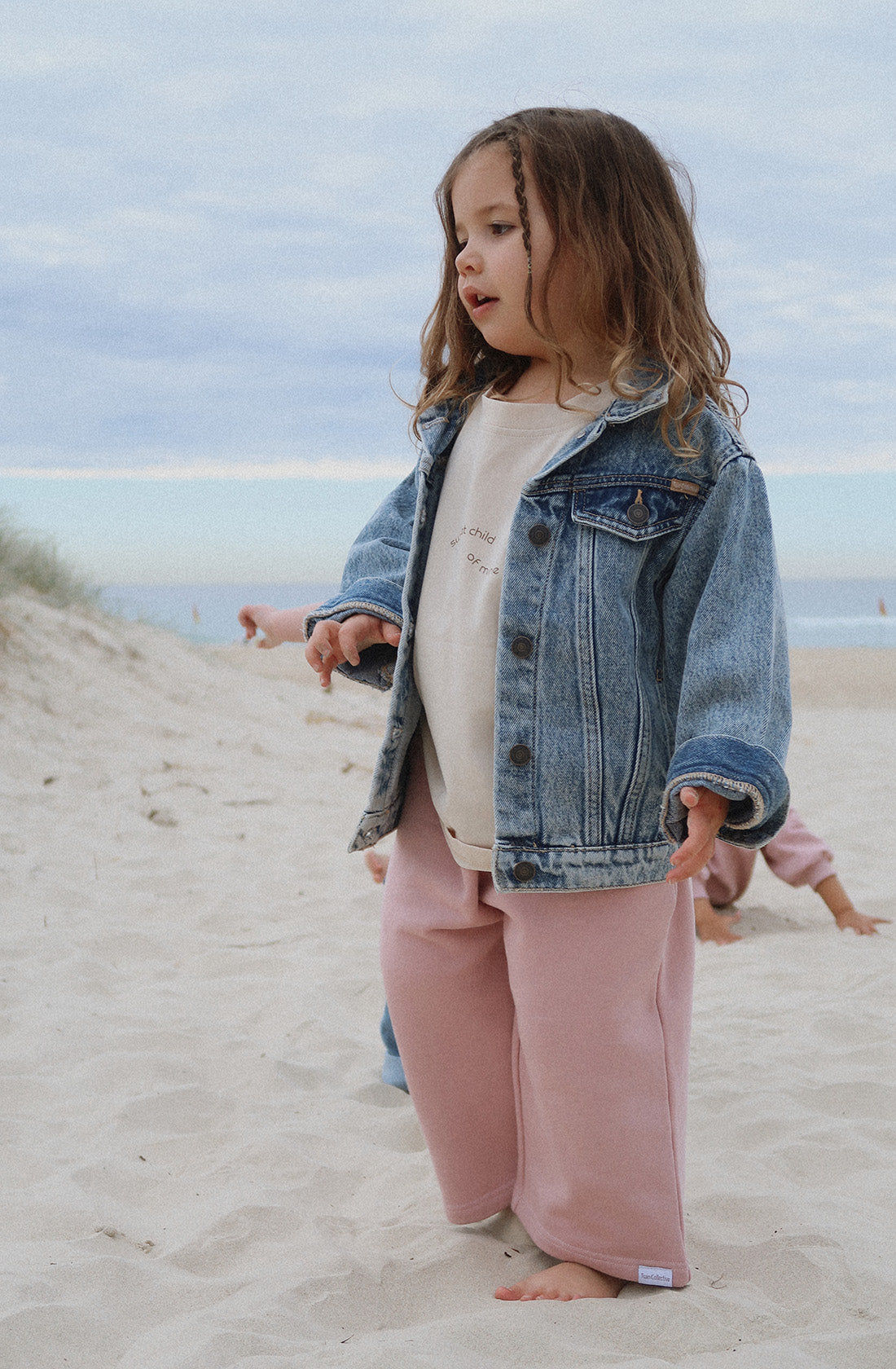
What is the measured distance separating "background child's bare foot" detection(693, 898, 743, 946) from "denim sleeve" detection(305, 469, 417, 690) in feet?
6.94

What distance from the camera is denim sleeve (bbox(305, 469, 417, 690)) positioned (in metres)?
1.79

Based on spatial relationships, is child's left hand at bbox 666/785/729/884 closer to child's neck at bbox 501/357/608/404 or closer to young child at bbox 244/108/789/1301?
young child at bbox 244/108/789/1301

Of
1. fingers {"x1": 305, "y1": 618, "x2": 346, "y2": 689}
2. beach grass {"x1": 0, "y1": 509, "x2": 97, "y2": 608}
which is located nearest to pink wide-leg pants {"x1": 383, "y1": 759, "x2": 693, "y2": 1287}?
fingers {"x1": 305, "y1": 618, "x2": 346, "y2": 689}

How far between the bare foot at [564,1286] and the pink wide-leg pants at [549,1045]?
0.02 meters

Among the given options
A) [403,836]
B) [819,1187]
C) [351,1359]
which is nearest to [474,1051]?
[403,836]

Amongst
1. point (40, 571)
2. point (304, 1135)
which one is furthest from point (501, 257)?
point (40, 571)

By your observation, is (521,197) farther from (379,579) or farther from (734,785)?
(734,785)

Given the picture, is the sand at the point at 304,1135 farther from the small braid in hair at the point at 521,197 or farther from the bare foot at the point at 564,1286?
the small braid in hair at the point at 521,197

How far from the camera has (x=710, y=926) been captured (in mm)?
3730

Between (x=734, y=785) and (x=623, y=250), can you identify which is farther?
(x=623, y=250)

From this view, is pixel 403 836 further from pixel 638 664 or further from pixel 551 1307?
pixel 551 1307

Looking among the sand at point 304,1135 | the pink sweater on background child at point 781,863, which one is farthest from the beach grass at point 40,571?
the pink sweater on background child at point 781,863

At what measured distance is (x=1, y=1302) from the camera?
1.64 m

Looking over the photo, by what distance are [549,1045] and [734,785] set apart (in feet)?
1.67
